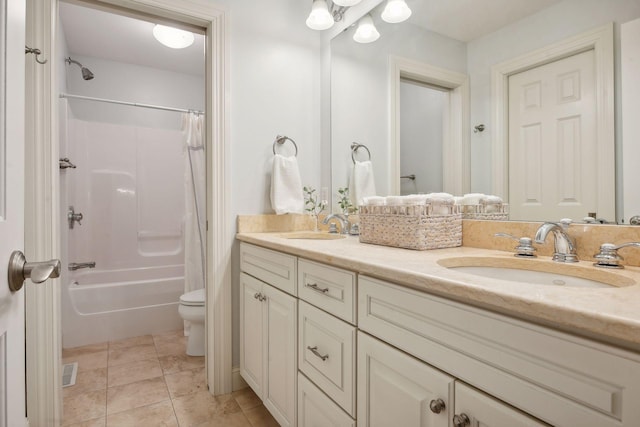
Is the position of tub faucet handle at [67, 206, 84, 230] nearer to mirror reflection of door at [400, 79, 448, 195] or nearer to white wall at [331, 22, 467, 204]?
white wall at [331, 22, 467, 204]

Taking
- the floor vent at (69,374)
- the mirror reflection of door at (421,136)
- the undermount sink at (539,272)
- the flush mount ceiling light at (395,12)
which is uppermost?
the flush mount ceiling light at (395,12)

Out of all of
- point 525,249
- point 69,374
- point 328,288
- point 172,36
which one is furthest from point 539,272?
point 172,36

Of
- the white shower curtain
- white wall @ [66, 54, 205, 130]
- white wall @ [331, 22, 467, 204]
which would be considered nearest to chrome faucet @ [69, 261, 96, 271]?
the white shower curtain

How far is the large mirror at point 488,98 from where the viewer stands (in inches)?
39.6

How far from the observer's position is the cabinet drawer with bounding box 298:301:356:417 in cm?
102

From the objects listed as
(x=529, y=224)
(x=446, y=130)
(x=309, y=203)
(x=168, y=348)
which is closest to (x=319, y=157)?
(x=309, y=203)

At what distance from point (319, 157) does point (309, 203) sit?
30 centimetres

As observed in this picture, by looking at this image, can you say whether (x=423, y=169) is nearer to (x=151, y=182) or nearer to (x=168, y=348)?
(x=168, y=348)

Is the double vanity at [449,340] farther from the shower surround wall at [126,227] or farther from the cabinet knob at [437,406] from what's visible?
the shower surround wall at [126,227]

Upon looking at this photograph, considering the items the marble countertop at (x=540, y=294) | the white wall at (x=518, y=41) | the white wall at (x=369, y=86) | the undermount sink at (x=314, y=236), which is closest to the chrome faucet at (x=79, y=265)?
the undermount sink at (x=314, y=236)

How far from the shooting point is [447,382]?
0.72 meters

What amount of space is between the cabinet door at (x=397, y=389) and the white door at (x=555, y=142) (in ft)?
2.31

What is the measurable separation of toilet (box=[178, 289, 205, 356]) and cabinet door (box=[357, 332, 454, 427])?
1610mm

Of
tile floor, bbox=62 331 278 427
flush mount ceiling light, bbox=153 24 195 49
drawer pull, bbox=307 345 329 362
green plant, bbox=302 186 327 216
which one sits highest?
flush mount ceiling light, bbox=153 24 195 49
